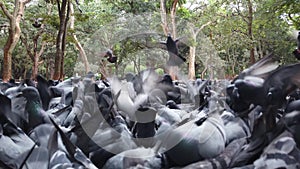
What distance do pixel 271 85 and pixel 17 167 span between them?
1.71ft

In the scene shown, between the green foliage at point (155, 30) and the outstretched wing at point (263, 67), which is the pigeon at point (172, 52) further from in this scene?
the outstretched wing at point (263, 67)

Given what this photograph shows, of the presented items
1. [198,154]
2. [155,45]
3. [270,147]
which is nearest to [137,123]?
[198,154]

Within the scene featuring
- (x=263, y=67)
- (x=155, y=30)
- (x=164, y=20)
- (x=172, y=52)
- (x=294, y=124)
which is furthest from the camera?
(x=164, y=20)

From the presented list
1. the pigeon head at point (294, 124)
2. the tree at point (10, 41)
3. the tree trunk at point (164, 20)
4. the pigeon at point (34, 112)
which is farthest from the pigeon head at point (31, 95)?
the tree at point (10, 41)

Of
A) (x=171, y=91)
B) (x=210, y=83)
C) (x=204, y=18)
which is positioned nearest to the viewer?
(x=171, y=91)

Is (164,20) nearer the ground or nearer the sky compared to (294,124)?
nearer the sky

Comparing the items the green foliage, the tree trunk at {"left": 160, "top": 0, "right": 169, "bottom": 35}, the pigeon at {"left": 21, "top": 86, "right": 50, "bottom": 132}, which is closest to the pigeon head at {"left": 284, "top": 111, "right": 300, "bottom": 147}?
the green foliage

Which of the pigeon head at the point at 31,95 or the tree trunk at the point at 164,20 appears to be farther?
the tree trunk at the point at 164,20

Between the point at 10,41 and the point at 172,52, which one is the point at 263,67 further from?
the point at 10,41

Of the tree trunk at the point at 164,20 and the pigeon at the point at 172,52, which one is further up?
the tree trunk at the point at 164,20

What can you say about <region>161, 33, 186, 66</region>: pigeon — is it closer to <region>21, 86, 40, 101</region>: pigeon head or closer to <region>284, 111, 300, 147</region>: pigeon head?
<region>21, 86, 40, 101</region>: pigeon head

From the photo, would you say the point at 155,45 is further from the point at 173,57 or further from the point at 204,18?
the point at 204,18

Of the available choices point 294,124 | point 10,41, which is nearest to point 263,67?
point 294,124

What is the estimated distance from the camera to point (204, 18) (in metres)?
21.1
